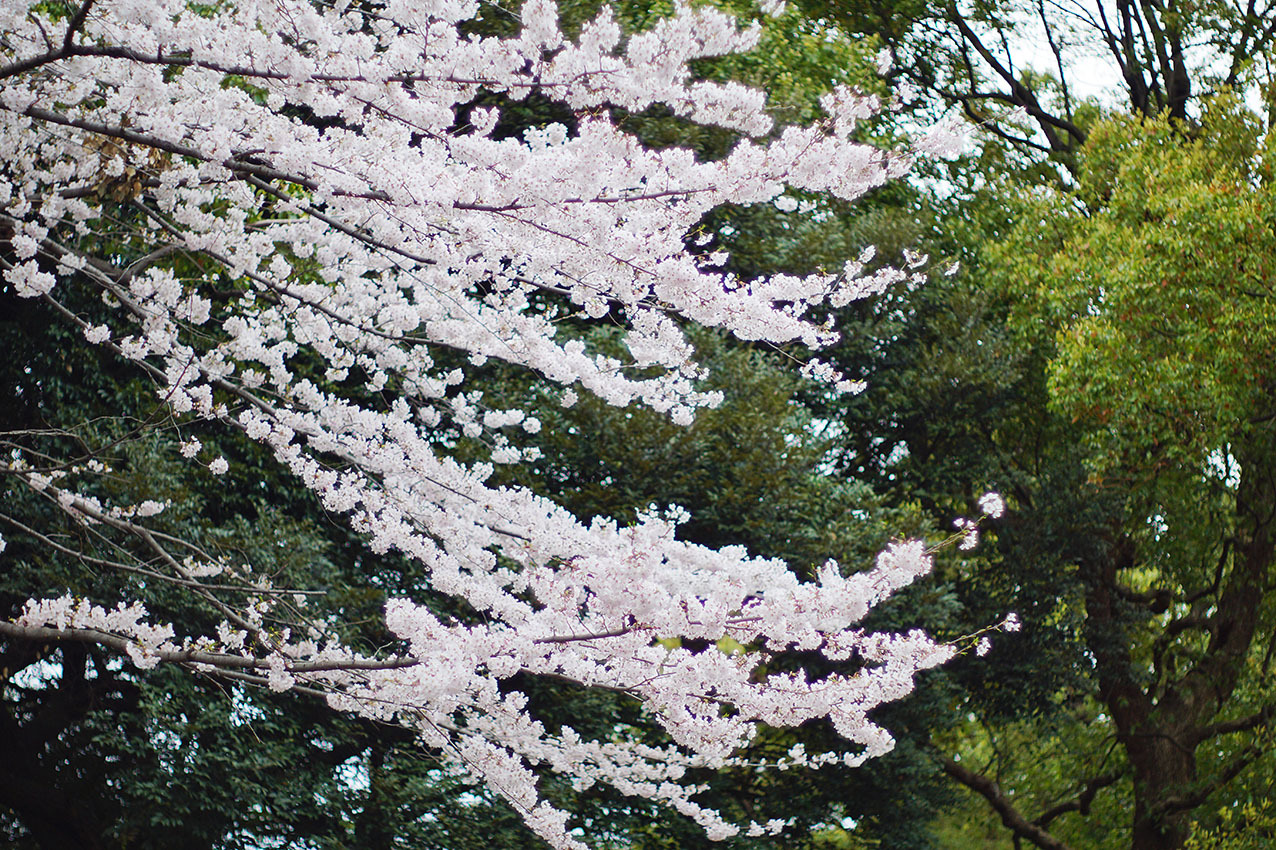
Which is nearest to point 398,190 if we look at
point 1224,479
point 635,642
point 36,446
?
point 635,642

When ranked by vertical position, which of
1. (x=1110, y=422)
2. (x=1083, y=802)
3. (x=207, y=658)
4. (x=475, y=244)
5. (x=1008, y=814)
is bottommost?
(x=207, y=658)

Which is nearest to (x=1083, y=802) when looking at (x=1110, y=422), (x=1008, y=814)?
(x=1008, y=814)

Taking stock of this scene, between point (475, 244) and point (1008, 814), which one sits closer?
point (475, 244)

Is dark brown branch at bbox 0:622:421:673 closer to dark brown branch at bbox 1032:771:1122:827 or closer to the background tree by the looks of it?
the background tree

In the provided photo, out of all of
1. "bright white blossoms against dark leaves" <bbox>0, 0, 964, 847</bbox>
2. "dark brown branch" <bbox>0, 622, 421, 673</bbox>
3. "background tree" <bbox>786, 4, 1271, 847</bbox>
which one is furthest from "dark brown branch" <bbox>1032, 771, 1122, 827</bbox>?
"dark brown branch" <bbox>0, 622, 421, 673</bbox>

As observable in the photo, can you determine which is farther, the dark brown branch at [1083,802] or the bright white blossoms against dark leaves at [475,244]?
the dark brown branch at [1083,802]

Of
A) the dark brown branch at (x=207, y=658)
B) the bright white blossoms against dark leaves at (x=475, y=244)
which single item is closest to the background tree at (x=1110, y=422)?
the bright white blossoms against dark leaves at (x=475, y=244)

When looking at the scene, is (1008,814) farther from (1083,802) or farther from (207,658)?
(207,658)

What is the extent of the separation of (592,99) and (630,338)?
4.27 feet

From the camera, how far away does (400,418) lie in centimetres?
579

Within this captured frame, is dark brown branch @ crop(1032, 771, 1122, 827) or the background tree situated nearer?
the background tree

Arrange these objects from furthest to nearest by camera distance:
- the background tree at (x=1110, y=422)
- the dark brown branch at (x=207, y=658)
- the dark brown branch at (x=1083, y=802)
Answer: the dark brown branch at (x=1083, y=802), the background tree at (x=1110, y=422), the dark brown branch at (x=207, y=658)

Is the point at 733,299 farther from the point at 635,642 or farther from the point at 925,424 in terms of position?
the point at 925,424

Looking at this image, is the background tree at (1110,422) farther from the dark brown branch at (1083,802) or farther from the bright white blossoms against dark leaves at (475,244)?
the bright white blossoms against dark leaves at (475,244)
